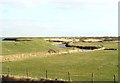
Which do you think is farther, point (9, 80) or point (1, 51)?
point (1, 51)

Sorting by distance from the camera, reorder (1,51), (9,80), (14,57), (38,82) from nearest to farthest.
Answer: (38,82) < (9,80) < (14,57) < (1,51)

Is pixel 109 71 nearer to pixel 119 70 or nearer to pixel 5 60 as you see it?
pixel 119 70

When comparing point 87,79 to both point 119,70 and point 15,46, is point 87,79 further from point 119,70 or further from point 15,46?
point 15,46

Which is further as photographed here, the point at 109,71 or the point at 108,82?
the point at 109,71

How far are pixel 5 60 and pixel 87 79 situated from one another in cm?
3550

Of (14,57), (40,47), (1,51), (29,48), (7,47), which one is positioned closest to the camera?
(14,57)

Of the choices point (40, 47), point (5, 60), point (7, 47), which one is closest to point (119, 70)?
point (5, 60)

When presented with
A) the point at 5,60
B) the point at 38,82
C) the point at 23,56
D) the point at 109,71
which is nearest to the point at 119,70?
the point at 109,71

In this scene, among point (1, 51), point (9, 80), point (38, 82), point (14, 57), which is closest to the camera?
point (38, 82)

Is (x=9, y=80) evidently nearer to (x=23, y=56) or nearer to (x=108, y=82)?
(x=108, y=82)

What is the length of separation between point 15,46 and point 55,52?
12.3 meters

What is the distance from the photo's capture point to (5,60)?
7362 cm

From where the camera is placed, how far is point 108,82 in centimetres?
3978

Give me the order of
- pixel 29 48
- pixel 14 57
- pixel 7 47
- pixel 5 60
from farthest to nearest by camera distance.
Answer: pixel 29 48 → pixel 7 47 → pixel 14 57 → pixel 5 60
